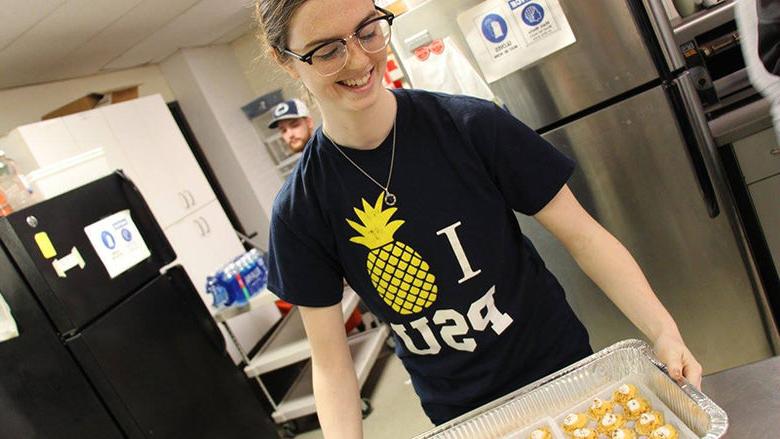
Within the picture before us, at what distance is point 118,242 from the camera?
2.38m

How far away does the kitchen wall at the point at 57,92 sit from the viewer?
11.5 ft

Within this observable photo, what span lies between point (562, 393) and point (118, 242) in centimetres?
213

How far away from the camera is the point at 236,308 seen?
3.02 m

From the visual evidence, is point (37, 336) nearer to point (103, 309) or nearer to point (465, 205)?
point (103, 309)

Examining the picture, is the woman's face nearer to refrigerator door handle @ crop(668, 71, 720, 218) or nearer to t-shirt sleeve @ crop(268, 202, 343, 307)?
t-shirt sleeve @ crop(268, 202, 343, 307)

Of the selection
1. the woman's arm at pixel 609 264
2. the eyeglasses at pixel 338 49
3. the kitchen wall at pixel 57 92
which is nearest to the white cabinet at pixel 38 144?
the kitchen wall at pixel 57 92

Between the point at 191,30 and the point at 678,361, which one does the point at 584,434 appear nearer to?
the point at 678,361

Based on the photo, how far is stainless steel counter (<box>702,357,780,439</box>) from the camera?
80 cm

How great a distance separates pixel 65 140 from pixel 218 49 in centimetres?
245

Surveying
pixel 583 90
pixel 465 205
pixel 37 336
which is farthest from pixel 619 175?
pixel 37 336

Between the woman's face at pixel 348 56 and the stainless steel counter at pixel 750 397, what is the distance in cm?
79

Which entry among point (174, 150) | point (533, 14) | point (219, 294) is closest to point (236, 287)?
point (219, 294)

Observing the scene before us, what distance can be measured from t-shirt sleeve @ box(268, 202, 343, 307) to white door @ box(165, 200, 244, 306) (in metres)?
2.93

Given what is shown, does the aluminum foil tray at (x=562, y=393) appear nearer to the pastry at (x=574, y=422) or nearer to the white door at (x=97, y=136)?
the pastry at (x=574, y=422)
